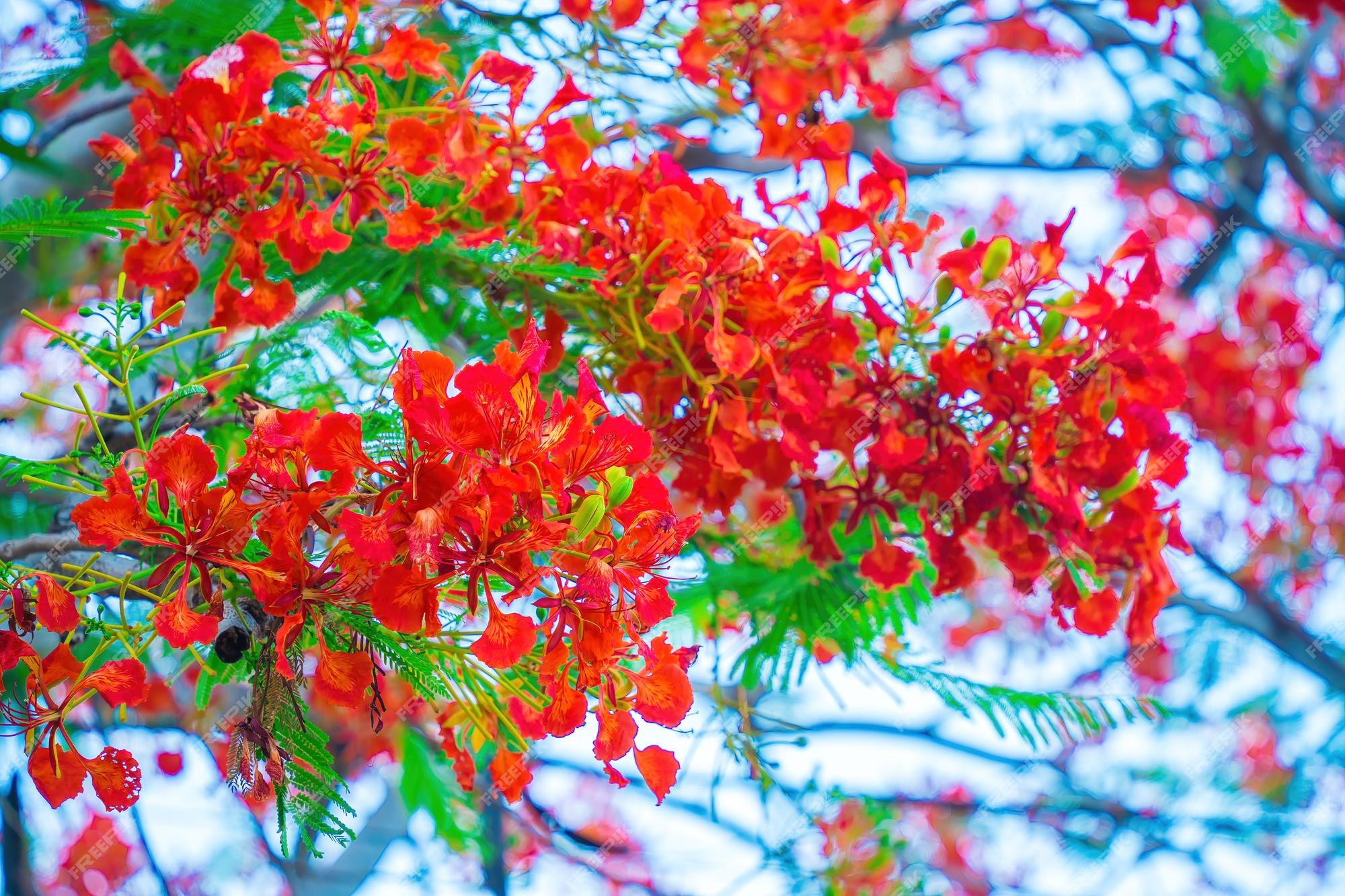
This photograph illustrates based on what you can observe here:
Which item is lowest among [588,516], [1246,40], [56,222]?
[588,516]

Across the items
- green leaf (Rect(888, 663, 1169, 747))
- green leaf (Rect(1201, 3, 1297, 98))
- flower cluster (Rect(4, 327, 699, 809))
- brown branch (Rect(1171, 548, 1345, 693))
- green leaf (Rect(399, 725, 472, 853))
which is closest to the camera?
flower cluster (Rect(4, 327, 699, 809))

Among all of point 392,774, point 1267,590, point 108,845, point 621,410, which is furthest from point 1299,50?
point 108,845

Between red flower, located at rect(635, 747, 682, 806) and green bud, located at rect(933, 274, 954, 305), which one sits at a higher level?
green bud, located at rect(933, 274, 954, 305)

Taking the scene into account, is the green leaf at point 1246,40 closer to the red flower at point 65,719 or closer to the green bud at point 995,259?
the green bud at point 995,259

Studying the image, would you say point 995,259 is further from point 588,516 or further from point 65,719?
point 65,719

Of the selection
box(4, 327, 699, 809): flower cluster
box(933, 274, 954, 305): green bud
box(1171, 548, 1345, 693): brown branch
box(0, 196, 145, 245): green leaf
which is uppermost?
box(1171, 548, 1345, 693): brown branch

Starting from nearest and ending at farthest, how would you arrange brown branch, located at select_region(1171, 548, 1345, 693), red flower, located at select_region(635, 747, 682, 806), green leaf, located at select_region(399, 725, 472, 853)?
red flower, located at select_region(635, 747, 682, 806) → green leaf, located at select_region(399, 725, 472, 853) → brown branch, located at select_region(1171, 548, 1345, 693)

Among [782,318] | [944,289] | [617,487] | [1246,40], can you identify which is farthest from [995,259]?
[1246,40]

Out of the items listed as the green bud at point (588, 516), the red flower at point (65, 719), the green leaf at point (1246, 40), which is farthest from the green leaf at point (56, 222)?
the green leaf at point (1246, 40)

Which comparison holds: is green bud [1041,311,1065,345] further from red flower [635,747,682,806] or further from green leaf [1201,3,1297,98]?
green leaf [1201,3,1297,98]

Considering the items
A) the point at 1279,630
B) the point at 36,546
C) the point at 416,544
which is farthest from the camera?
the point at 1279,630

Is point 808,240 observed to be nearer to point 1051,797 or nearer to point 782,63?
point 782,63

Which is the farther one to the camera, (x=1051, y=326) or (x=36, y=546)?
(x=1051, y=326)

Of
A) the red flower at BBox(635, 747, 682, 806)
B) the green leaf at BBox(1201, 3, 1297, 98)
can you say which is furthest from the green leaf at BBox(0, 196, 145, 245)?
the green leaf at BBox(1201, 3, 1297, 98)
